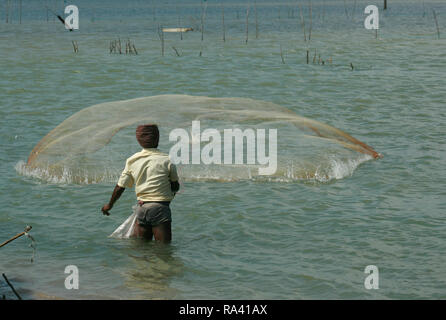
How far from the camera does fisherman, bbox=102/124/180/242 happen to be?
655cm

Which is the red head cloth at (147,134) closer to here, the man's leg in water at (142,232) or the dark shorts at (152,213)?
the dark shorts at (152,213)

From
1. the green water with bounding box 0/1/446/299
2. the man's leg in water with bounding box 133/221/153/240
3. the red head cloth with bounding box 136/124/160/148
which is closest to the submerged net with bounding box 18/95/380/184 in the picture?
the green water with bounding box 0/1/446/299

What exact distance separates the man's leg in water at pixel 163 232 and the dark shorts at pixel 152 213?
0.06 meters

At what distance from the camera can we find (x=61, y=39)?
33.8m

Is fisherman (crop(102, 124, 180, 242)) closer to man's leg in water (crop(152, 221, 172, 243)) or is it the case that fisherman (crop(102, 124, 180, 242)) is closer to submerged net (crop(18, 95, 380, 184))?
man's leg in water (crop(152, 221, 172, 243))

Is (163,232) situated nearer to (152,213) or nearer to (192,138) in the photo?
(152,213)

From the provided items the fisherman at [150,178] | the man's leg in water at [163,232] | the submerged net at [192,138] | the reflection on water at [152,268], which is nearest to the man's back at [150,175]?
the fisherman at [150,178]

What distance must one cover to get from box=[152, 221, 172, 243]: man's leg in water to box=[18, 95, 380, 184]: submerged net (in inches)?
110

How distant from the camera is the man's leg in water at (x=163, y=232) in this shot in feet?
22.4
